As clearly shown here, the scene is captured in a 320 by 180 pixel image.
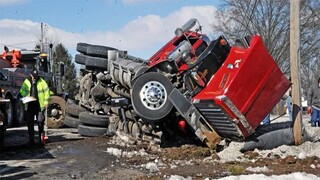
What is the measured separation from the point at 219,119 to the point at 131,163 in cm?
164

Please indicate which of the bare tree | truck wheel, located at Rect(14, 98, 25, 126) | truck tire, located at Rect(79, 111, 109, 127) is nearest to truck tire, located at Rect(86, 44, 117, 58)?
truck tire, located at Rect(79, 111, 109, 127)

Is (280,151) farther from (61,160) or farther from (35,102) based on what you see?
(35,102)

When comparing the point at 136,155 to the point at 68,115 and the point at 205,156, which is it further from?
the point at 68,115

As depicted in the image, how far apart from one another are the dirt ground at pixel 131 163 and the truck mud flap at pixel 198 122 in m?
0.20

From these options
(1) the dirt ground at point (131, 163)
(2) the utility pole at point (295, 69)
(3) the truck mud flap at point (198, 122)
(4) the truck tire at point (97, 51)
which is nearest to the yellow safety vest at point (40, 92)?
(1) the dirt ground at point (131, 163)

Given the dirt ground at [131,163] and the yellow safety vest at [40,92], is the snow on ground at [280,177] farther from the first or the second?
the yellow safety vest at [40,92]

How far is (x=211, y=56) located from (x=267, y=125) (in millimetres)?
1595

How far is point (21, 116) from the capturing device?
18.5 m

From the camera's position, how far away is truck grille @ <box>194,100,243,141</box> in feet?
28.7

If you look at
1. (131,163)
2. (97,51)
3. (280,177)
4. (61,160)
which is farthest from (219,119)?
(97,51)

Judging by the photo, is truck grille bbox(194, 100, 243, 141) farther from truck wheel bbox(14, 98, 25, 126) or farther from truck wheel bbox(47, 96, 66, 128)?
truck wheel bbox(14, 98, 25, 126)

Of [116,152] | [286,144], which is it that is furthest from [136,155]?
[286,144]

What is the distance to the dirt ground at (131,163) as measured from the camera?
7.58 metres

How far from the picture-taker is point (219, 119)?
891 cm
